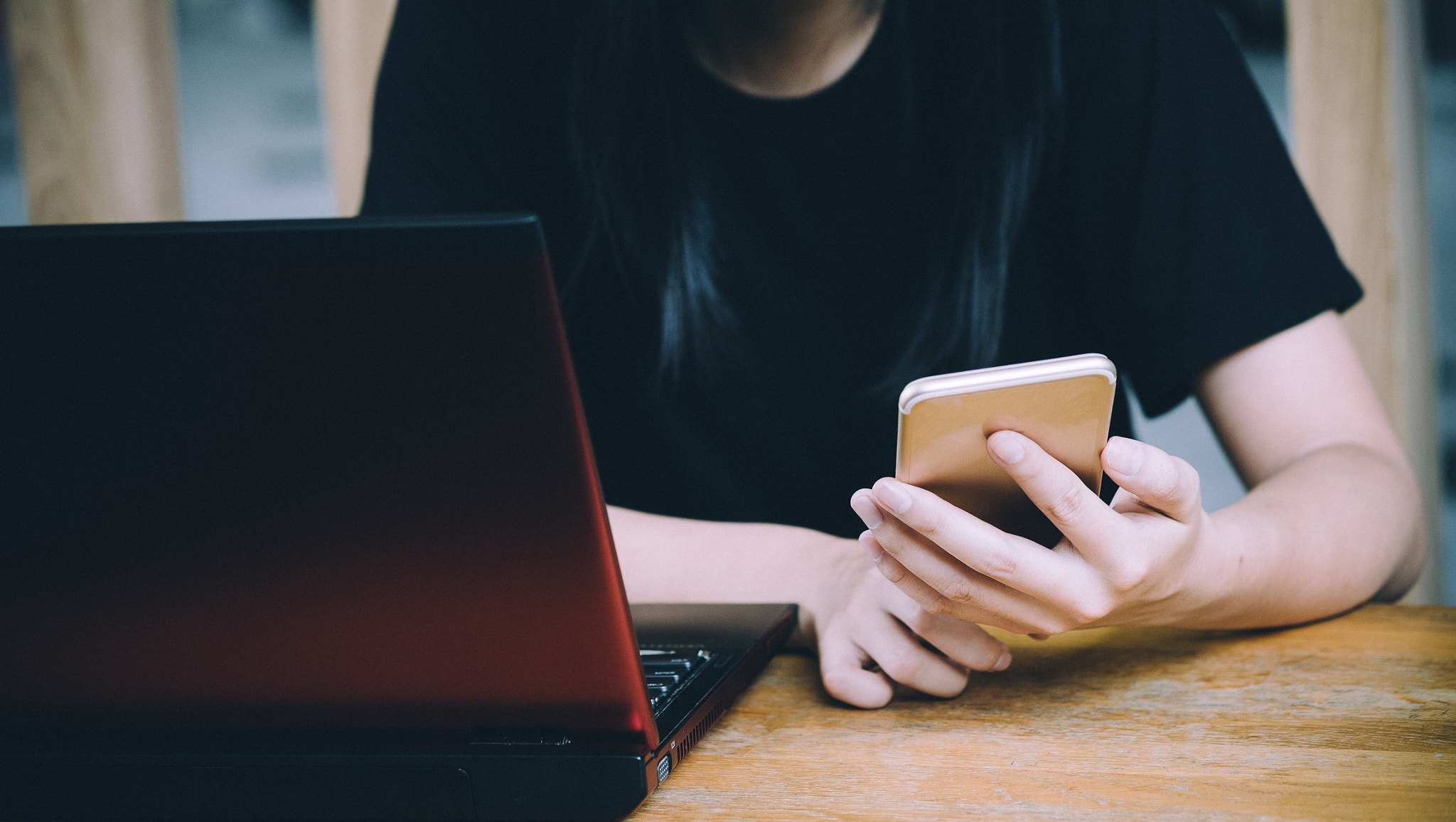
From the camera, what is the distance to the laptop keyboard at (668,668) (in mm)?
456

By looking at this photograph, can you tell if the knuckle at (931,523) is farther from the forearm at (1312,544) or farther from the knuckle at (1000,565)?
the forearm at (1312,544)

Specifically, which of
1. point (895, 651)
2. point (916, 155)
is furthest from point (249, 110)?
point (895, 651)

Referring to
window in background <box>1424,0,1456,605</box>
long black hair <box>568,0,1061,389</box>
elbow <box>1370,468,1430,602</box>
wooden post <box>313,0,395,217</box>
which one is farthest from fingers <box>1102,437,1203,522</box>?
window in background <box>1424,0,1456,605</box>

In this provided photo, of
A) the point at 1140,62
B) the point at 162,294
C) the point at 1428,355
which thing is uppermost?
the point at 1140,62

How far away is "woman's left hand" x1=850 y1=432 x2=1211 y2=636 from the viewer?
1.29ft

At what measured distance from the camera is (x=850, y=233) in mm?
932

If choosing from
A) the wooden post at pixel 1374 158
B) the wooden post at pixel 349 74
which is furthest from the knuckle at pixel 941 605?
the wooden post at pixel 349 74

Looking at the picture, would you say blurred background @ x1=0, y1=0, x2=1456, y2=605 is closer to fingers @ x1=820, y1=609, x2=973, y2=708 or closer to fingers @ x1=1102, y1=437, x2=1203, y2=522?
fingers @ x1=820, y1=609, x2=973, y2=708

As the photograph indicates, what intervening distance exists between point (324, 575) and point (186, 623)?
7 centimetres

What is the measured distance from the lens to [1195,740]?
0.44 meters

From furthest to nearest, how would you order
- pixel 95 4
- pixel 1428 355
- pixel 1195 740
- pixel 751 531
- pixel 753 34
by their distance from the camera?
1. pixel 95 4
2. pixel 1428 355
3. pixel 753 34
4. pixel 751 531
5. pixel 1195 740

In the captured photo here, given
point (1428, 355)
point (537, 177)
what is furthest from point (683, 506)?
point (1428, 355)

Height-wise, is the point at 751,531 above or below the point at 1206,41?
below

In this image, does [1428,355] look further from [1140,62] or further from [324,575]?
[324,575]
